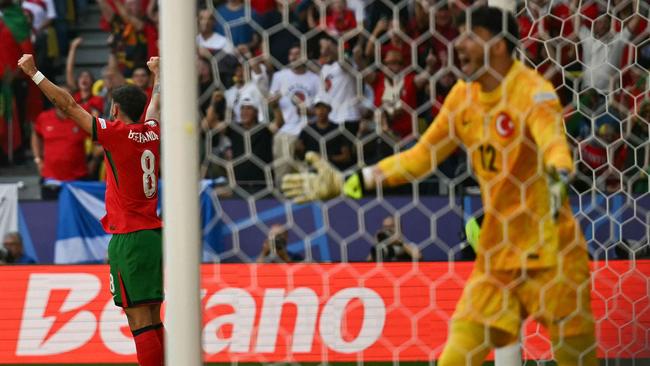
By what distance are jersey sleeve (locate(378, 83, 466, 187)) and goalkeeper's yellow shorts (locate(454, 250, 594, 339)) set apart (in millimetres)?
438

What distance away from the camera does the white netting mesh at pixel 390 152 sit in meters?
4.52

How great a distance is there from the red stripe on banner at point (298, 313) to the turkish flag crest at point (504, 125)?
1096 mm

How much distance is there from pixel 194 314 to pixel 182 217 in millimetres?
252

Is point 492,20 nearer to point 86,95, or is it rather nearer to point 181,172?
point 181,172

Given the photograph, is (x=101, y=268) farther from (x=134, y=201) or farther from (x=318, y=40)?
(x=318, y=40)

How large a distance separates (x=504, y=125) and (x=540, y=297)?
59 cm

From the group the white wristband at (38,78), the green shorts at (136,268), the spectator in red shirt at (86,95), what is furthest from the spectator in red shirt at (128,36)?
the white wristband at (38,78)

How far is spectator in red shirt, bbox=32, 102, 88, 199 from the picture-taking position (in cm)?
902

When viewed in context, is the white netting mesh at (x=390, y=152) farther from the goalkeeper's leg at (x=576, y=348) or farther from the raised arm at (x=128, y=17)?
the raised arm at (x=128, y=17)

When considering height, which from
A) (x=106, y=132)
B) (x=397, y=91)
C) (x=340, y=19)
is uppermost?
(x=340, y=19)

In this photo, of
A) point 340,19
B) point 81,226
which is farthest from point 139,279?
point 81,226

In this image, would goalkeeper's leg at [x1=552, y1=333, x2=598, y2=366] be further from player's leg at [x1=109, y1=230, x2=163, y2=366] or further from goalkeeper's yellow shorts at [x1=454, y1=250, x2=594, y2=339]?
player's leg at [x1=109, y1=230, x2=163, y2=366]

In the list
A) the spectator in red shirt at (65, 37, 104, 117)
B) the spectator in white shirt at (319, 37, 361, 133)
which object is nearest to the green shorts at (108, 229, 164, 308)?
the spectator in white shirt at (319, 37, 361, 133)

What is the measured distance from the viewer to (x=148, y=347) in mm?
5262
